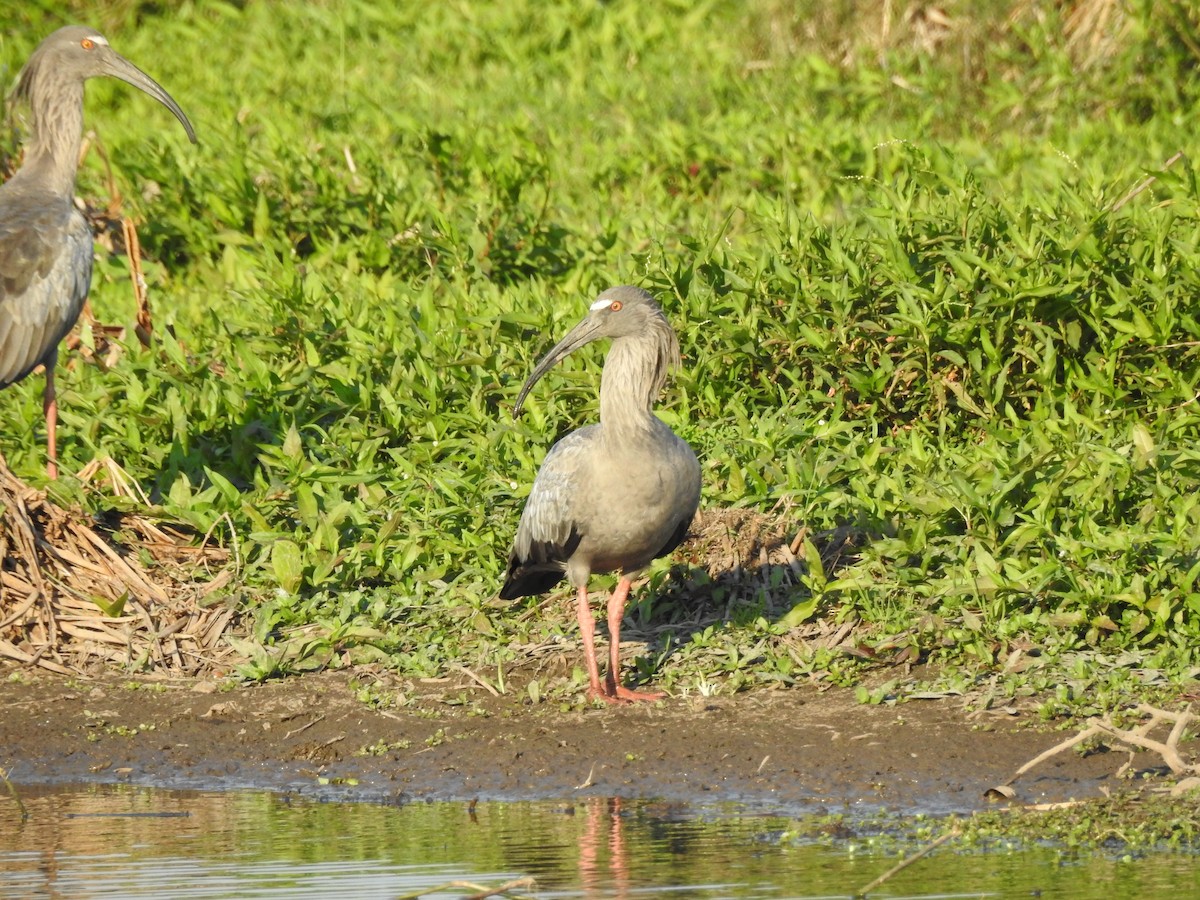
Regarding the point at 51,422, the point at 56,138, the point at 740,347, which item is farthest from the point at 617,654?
the point at 56,138

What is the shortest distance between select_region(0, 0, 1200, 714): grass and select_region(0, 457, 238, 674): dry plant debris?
7.6 inches

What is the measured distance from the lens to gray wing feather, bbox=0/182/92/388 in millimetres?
6855

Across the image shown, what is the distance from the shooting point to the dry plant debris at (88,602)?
6340 millimetres

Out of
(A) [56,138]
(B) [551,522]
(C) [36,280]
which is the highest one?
(A) [56,138]

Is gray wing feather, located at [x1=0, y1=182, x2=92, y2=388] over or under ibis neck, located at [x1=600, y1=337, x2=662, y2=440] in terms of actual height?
over

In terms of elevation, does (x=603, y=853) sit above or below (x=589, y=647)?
below

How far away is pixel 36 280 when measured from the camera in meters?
6.91

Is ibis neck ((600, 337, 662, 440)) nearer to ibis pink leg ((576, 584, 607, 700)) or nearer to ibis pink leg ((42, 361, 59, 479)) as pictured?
ibis pink leg ((576, 584, 607, 700))

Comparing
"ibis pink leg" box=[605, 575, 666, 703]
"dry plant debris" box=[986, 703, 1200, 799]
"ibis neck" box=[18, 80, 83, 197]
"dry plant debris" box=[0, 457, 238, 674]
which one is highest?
"ibis neck" box=[18, 80, 83, 197]

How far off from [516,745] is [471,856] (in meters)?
1.02

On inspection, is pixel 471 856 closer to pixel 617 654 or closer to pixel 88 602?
pixel 617 654

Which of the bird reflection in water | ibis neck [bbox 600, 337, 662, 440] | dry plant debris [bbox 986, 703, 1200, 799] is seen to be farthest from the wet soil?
ibis neck [bbox 600, 337, 662, 440]

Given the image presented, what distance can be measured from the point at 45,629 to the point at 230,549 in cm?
75

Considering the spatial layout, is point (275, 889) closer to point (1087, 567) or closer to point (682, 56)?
point (1087, 567)
